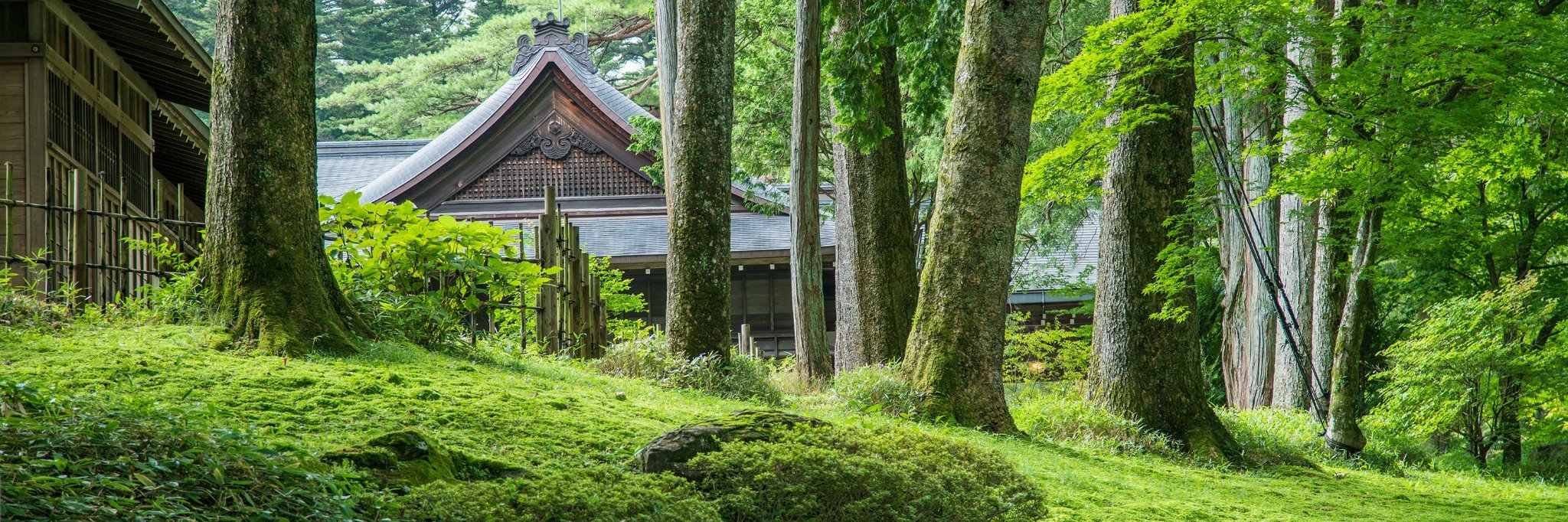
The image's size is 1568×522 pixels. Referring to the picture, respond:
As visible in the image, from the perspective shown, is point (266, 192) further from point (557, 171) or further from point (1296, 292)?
point (557, 171)

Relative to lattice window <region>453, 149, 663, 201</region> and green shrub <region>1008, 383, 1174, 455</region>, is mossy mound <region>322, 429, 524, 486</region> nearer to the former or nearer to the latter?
green shrub <region>1008, 383, 1174, 455</region>

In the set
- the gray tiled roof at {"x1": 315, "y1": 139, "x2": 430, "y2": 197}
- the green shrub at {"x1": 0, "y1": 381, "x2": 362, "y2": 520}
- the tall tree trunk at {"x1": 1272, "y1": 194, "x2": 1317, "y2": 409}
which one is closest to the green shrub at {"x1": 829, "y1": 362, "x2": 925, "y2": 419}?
the green shrub at {"x1": 0, "y1": 381, "x2": 362, "y2": 520}

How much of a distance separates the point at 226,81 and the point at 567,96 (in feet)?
44.8

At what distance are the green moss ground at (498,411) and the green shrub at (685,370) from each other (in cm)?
46

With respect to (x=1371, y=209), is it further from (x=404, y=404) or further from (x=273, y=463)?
(x=273, y=463)

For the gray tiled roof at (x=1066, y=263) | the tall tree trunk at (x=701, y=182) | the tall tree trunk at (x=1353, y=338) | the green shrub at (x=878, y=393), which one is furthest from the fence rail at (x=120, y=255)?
the gray tiled roof at (x=1066, y=263)

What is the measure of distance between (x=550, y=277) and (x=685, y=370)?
1.61m

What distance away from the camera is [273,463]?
3.61 metres

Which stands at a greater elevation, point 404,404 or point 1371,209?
point 1371,209

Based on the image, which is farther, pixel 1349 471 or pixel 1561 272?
pixel 1561 272

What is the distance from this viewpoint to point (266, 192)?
6.32m

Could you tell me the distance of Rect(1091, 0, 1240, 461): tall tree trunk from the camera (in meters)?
9.64

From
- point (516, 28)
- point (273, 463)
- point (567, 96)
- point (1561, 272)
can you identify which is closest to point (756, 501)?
point (273, 463)

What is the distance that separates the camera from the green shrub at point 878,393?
8.09 meters
